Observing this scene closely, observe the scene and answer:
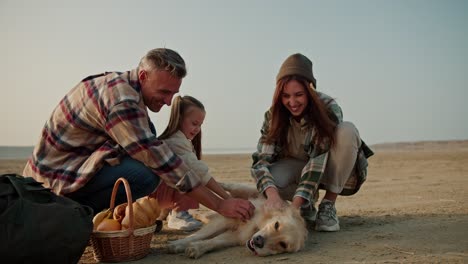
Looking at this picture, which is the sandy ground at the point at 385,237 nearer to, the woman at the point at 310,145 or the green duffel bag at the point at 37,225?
the woman at the point at 310,145

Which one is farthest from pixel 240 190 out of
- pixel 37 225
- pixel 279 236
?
pixel 37 225

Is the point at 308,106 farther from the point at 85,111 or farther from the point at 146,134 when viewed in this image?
the point at 85,111

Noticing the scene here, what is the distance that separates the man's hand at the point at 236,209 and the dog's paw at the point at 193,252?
0.34 m

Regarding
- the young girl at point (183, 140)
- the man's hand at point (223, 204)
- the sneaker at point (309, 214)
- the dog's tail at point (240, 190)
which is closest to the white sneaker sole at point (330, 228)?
the sneaker at point (309, 214)

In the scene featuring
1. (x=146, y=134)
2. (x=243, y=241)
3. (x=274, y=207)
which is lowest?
(x=243, y=241)

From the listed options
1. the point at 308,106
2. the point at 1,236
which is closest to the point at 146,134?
the point at 1,236

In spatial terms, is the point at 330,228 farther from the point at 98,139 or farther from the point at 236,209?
the point at 98,139

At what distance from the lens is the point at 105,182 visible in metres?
3.29

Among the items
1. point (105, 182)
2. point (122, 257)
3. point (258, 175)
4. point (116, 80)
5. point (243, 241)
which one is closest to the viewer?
point (122, 257)

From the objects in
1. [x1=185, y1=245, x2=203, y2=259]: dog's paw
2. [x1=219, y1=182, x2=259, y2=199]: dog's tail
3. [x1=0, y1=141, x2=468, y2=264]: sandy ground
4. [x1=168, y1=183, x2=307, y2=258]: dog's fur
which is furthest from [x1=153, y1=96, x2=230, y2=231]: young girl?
[x1=185, y1=245, x2=203, y2=259]: dog's paw

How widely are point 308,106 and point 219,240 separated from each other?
60.5 inches

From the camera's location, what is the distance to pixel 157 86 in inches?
123

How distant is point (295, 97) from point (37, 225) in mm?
2396

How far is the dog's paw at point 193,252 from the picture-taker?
10.0ft
